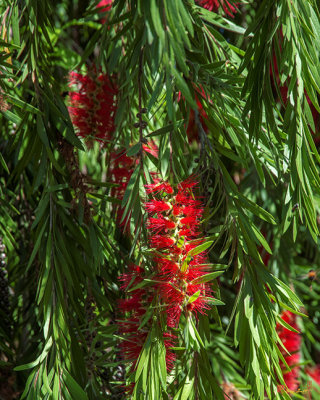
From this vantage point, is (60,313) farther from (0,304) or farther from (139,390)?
(0,304)

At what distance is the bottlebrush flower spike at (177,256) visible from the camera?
0.70 metres

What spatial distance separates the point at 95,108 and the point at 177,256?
1.38 feet

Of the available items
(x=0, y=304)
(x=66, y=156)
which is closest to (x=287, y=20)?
(x=66, y=156)

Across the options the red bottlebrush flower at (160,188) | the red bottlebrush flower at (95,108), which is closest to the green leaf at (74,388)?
the red bottlebrush flower at (160,188)

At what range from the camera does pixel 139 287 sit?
713 mm

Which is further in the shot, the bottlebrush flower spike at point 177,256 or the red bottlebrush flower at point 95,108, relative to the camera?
the red bottlebrush flower at point 95,108

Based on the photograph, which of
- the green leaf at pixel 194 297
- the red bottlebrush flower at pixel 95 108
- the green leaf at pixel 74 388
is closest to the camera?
the green leaf at pixel 194 297

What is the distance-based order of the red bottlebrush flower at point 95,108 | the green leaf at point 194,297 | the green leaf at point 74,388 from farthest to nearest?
the red bottlebrush flower at point 95,108
the green leaf at point 74,388
the green leaf at point 194,297

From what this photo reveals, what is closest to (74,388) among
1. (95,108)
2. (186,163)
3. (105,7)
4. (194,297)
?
(194,297)

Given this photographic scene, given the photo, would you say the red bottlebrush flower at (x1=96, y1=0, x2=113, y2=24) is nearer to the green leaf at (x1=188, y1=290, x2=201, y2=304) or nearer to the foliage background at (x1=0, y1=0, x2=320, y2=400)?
the foliage background at (x1=0, y1=0, x2=320, y2=400)

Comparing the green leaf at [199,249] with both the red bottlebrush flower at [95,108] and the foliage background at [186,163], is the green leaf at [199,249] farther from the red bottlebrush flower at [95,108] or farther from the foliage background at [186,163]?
the red bottlebrush flower at [95,108]

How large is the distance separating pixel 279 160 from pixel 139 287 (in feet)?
0.93

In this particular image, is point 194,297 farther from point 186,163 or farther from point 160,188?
point 186,163

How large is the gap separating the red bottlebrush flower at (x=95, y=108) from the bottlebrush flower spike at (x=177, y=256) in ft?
1.01
